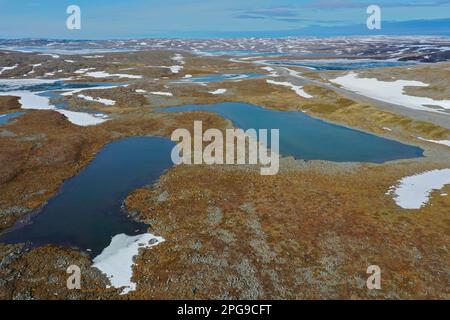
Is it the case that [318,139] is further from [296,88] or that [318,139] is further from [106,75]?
[106,75]

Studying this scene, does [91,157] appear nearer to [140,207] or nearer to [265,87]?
[140,207]

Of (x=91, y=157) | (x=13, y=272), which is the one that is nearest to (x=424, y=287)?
(x=13, y=272)

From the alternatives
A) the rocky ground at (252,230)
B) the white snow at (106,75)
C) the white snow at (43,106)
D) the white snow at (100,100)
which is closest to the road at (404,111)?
the rocky ground at (252,230)

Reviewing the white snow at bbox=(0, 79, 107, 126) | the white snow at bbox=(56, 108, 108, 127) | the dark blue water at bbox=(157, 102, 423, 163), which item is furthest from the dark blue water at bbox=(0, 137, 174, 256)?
the dark blue water at bbox=(157, 102, 423, 163)

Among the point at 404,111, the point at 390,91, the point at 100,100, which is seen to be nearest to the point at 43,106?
the point at 100,100

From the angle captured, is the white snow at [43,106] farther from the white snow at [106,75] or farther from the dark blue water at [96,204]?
the white snow at [106,75]
